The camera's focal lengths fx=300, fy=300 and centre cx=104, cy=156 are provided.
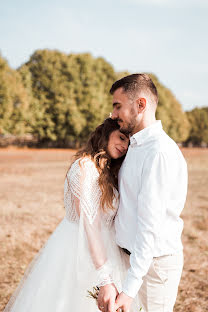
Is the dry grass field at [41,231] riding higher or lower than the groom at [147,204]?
lower

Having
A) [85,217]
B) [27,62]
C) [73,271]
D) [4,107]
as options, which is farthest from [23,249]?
[27,62]

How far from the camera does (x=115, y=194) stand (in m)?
2.43

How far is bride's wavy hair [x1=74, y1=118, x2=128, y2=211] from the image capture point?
2.35 m

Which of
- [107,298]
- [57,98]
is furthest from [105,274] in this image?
[57,98]

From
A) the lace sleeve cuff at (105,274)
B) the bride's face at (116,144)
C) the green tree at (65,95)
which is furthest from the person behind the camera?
the green tree at (65,95)

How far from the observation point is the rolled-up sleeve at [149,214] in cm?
190

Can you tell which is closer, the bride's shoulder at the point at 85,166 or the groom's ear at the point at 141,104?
the groom's ear at the point at 141,104

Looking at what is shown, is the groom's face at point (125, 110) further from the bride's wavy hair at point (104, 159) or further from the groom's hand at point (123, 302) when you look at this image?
the groom's hand at point (123, 302)

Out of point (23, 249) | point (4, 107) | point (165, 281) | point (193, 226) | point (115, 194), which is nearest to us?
point (165, 281)

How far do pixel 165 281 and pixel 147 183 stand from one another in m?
0.83

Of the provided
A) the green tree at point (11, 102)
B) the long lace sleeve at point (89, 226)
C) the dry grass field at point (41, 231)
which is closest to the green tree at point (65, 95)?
the green tree at point (11, 102)

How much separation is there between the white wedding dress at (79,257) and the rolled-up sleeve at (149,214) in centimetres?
30

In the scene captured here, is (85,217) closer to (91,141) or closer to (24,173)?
(91,141)

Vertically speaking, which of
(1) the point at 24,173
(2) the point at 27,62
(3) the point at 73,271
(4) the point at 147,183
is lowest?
(1) the point at 24,173
